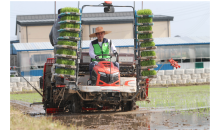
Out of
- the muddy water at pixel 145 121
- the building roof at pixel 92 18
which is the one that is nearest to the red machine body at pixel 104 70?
the muddy water at pixel 145 121

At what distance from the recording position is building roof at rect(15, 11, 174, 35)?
158ft

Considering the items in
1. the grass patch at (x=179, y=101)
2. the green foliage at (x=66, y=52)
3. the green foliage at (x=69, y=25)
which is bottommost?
the grass patch at (x=179, y=101)

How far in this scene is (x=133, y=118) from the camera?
956cm

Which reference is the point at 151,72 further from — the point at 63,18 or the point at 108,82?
the point at 63,18

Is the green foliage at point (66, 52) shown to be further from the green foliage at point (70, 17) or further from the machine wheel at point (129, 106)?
the machine wheel at point (129, 106)

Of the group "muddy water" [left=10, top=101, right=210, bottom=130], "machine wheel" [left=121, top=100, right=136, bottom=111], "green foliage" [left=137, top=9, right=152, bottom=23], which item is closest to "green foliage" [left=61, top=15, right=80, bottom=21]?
"green foliage" [left=137, top=9, right=152, bottom=23]

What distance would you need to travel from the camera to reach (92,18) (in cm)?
5031

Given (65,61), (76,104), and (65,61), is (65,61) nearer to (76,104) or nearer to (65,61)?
(65,61)

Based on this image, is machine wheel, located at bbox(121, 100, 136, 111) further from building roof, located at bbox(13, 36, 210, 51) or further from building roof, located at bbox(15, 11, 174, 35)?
building roof, located at bbox(15, 11, 174, 35)

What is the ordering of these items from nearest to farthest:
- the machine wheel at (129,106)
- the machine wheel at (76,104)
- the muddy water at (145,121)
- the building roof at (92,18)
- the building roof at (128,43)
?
the muddy water at (145,121), the machine wheel at (76,104), the machine wheel at (129,106), the building roof at (128,43), the building roof at (92,18)

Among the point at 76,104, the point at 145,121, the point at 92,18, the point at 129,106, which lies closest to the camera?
the point at 145,121

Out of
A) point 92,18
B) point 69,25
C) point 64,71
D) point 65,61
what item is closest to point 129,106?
point 64,71

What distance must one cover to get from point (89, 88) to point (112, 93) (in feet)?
2.33

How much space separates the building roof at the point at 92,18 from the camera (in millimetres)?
48156
